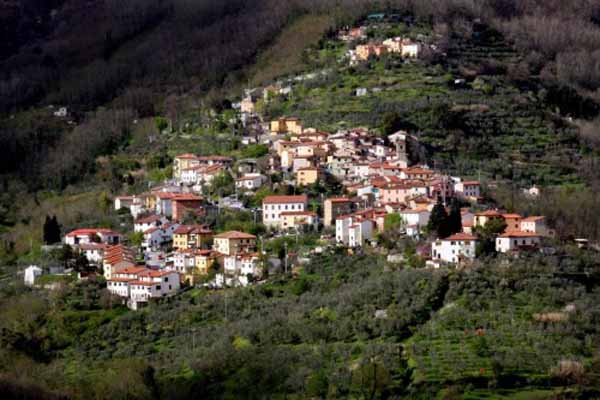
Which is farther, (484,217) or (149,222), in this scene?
(149,222)

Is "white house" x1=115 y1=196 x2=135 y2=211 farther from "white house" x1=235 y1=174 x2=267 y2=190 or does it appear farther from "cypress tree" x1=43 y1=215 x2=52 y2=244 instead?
"white house" x1=235 y1=174 x2=267 y2=190

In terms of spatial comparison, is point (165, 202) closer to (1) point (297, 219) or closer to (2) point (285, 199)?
(2) point (285, 199)

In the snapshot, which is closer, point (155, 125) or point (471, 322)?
point (471, 322)

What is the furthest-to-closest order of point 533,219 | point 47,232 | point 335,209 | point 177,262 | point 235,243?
point 47,232, point 335,209, point 177,262, point 235,243, point 533,219

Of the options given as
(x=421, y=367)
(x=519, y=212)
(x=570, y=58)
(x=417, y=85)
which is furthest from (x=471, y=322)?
(x=570, y=58)

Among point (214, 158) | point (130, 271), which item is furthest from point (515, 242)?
point (214, 158)

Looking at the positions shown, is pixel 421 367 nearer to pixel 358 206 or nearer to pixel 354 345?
pixel 354 345

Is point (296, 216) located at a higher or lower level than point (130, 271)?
higher
